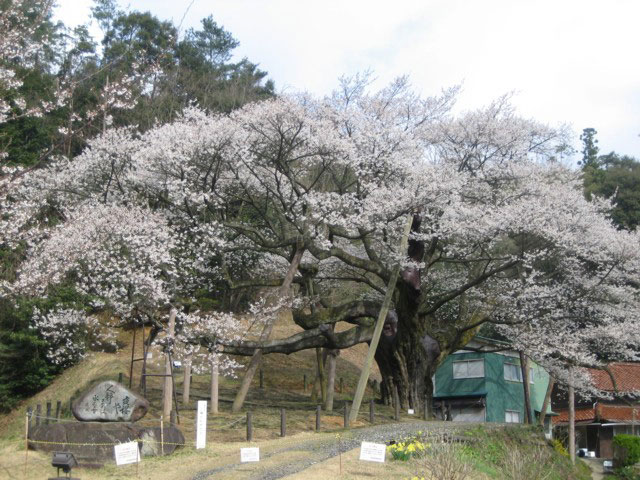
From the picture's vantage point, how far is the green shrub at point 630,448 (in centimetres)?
3288

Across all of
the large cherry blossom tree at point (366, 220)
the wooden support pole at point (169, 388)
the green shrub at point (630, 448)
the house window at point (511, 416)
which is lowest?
the green shrub at point (630, 448)

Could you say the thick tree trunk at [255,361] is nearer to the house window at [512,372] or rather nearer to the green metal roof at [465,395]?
the green metal roof at [465,395]

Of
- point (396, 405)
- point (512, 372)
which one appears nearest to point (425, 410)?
point (396, 405)

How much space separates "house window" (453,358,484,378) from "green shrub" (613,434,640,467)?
24.3ft

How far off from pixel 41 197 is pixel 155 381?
28.0 feet

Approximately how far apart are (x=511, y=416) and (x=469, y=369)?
11.8 feet

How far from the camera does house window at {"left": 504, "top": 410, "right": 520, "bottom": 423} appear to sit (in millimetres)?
35622

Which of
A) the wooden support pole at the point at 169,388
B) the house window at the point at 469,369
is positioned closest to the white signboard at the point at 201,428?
the wooden support pole at the point at 169,388

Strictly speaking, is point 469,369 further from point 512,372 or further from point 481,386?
point 512,372

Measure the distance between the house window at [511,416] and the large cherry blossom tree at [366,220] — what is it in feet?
33.5

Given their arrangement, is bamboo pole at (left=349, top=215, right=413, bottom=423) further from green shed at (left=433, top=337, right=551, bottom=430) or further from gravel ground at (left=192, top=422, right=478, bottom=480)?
green shed at (left=433, top=337, right=551, bottom=430)

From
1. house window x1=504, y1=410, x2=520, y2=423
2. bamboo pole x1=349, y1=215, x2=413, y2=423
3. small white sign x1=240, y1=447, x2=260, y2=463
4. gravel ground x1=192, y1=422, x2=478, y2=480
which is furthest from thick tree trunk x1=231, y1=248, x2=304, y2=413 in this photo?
house window x1=504, y1=410, x2=520, y2=423

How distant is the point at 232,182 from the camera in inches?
982

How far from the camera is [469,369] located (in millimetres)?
35375
